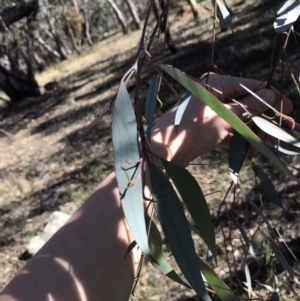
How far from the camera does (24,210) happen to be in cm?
354

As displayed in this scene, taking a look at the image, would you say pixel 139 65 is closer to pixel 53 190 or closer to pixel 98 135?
pixel 53 190

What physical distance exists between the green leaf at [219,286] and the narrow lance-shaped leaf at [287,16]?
400 mm

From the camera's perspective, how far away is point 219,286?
27.1 inches

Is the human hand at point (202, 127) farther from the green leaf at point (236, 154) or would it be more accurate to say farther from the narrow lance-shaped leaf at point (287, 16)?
the narrow lance-shaped leaf at point (287, 16)

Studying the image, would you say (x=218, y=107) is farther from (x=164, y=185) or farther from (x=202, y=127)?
(x=202, y=127)

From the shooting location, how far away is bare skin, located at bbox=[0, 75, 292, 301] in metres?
0.84

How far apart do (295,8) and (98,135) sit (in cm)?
365

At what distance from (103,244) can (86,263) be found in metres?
0.05

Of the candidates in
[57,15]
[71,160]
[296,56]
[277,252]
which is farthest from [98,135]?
[57,15]

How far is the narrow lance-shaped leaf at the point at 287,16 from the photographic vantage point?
30.8 inches

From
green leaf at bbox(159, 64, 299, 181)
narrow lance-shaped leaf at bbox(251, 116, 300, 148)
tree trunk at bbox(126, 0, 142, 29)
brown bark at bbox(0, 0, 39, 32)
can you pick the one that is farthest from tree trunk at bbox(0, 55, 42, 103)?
green leaf at bbox(159, 64, 299, 181)

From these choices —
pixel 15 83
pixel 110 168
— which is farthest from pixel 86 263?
pixel 15 83

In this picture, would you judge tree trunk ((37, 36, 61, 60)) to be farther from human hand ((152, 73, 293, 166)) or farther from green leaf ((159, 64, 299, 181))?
green leaf ((159, 64, 299, 181))

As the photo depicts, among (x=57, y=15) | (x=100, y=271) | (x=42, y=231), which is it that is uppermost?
(x=57, y=15)
